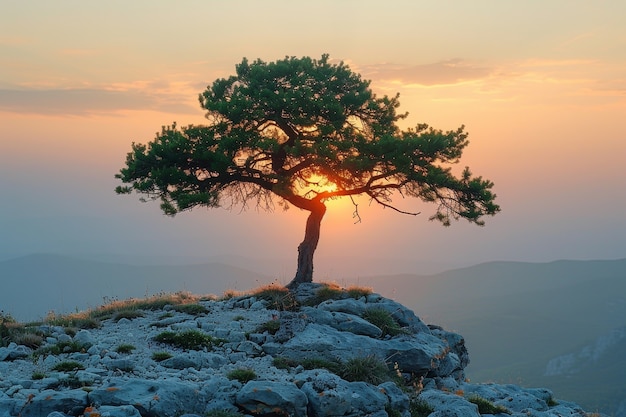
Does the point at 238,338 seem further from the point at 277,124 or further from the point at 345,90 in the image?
the point at 345,90

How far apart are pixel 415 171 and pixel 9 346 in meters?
18.9

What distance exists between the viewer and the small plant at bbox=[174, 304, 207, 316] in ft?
87.1

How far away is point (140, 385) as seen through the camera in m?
16.6

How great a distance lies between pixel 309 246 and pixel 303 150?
4.63m

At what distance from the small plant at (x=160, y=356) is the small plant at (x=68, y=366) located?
2141 millimetres

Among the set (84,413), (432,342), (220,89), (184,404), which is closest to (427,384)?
(432,342)

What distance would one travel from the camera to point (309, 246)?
31891 millimetres

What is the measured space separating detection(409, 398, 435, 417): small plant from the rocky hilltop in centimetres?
5

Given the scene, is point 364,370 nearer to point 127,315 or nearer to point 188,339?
point 188,339

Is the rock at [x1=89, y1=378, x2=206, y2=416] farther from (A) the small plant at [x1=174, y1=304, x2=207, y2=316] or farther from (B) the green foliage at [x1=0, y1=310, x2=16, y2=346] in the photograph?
(A) the small plant at [x1=174, y1=304, x2=207, y2=316]

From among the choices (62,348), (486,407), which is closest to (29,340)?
(62,348)

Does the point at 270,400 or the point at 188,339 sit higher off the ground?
the point at 188,339

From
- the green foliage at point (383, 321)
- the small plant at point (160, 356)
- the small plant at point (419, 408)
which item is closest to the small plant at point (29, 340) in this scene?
the small plant at point (160, 356)

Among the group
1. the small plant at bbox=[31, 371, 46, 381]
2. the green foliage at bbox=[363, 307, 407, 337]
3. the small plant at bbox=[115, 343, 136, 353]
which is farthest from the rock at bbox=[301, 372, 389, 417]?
the small plant at bbox=[31, 371, 46, 381]
